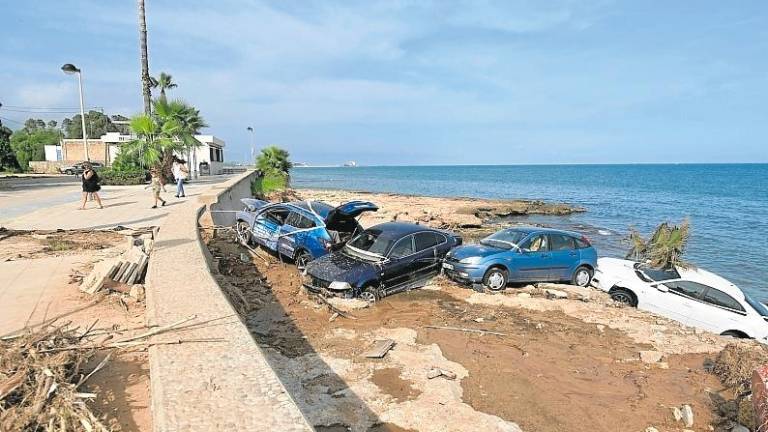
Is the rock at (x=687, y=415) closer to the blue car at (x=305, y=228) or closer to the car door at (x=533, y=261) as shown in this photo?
the car door at (x=533, y=261)

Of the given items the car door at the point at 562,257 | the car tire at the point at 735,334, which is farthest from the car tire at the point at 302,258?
the car tire at the point at 735,334

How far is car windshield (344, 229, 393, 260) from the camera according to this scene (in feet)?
36.3

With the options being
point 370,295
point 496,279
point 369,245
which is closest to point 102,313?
point 370,295

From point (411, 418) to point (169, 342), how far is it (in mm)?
2958

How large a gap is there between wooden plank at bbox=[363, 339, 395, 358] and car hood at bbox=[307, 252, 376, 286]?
249cm

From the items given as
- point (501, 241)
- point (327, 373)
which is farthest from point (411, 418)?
point (501, 241)

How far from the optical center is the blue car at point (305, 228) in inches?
497

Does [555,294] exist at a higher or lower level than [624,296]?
higher

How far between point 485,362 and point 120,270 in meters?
6.64

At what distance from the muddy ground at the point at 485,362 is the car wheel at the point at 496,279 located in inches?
22.8

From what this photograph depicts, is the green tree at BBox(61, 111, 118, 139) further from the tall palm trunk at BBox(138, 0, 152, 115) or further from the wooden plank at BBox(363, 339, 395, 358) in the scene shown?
the wooden plank at BBox(363, 339, 395, 358)

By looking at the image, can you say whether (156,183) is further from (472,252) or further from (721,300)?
(721,300)

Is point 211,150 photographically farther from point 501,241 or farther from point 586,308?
point 586,308

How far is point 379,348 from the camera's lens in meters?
7.54
